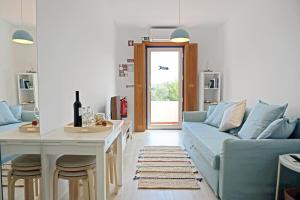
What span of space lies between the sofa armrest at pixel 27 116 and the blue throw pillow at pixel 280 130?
2.09 metres

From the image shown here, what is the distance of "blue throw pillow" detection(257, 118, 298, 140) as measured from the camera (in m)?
2.30

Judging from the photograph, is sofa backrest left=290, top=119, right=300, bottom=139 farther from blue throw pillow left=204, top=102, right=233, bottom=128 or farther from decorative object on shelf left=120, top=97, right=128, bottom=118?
decorative object on shelf left=120, top=97, right=128, bottom=118

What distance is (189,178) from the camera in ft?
9.66

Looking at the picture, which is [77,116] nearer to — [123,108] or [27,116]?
[27,116]

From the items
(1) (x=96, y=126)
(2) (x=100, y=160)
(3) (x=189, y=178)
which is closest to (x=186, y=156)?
(3) (x=189, y=178)

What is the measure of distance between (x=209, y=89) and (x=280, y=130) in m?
3.72

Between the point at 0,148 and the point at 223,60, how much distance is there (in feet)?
16.3

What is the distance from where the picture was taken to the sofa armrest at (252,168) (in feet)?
6.95

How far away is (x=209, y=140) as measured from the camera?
116 inches

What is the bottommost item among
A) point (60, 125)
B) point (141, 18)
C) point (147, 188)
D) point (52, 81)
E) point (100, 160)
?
point (147, 188)

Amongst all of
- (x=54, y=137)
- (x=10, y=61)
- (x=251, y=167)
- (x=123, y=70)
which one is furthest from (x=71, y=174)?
(x=123, y=70)

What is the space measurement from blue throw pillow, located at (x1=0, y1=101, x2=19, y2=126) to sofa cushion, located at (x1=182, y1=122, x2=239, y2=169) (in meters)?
1.82

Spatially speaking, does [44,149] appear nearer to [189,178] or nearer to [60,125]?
[60,125]

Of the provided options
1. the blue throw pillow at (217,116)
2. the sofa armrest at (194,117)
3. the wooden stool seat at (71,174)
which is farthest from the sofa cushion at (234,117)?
the wooden stool seat at (71,174)
